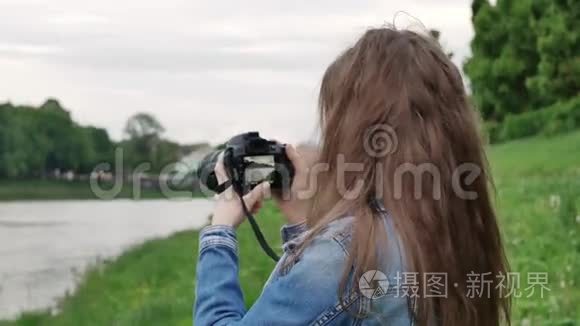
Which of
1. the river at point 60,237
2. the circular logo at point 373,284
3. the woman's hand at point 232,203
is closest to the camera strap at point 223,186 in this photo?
the woman's hand at point 232,203

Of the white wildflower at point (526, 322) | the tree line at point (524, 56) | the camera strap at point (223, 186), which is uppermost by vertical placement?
the tree line at point (524, 56)

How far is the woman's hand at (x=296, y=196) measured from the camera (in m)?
2.21

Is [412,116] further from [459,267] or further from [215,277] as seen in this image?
[215,277]

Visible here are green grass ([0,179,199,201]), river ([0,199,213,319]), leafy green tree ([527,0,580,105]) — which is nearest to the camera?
river ([0,199,213,319])

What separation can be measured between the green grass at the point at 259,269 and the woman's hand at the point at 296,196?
1.54ft

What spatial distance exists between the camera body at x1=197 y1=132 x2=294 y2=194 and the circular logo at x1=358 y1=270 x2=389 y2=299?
0.42 meters

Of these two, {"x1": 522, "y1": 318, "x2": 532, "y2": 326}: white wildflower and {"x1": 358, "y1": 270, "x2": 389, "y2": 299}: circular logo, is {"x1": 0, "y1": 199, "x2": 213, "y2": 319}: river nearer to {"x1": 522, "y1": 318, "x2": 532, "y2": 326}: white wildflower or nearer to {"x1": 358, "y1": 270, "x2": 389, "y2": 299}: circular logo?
{"x1": 522, "y1": 318, "x2": 532, "y2": 326}: white wildflower

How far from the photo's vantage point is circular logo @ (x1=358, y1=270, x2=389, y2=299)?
187cm

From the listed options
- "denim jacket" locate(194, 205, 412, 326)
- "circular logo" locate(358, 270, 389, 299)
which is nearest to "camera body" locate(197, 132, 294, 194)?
"denim jacket" locate(194, 205, 412, 326)

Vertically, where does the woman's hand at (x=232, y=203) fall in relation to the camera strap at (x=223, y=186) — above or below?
below

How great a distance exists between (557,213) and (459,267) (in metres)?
5.98

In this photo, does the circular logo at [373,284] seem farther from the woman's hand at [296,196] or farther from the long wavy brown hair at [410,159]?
the woman's hand at [296,196]

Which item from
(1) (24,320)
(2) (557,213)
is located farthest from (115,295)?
(2) (557,213)

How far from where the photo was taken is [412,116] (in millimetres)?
1965
